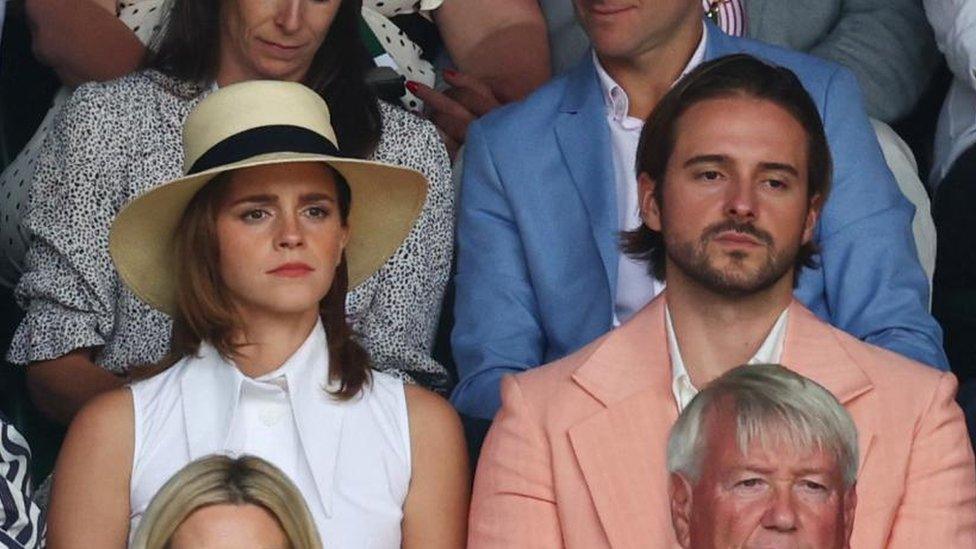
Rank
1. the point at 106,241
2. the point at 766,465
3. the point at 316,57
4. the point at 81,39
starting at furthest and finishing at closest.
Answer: the point at 81,39 → the point at 316,57 → the point at 106,241 → the point at 766,465

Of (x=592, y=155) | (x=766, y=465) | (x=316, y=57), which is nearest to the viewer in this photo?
(x=766, y=465)

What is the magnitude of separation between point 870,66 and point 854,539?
1670mm

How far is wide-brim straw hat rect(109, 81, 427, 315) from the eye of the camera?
399 centimetres

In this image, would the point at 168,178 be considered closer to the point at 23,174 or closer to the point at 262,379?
the point at 23,174

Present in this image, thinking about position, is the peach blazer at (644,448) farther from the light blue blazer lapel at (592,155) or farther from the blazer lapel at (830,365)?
the light blue blazer lapel at (592,155)

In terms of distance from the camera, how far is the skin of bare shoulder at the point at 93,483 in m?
3.86

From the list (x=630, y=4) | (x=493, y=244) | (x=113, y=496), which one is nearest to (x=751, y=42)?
(x=630, y=4)

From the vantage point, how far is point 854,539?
3764 mm

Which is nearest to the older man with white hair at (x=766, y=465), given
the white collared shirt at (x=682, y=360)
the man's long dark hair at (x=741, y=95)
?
the white collared shirt at (x=682, y=360)

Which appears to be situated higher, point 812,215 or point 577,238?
point 812,215

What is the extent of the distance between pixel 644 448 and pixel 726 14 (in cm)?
159

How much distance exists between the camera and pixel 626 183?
462 centimetres

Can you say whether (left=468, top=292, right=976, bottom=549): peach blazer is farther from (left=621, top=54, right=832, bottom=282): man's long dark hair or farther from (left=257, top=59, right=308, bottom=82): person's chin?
(left=257, top=59, right=308, bottom=82): person's chin

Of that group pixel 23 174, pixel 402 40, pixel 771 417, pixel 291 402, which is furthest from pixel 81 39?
pixel 771 417
